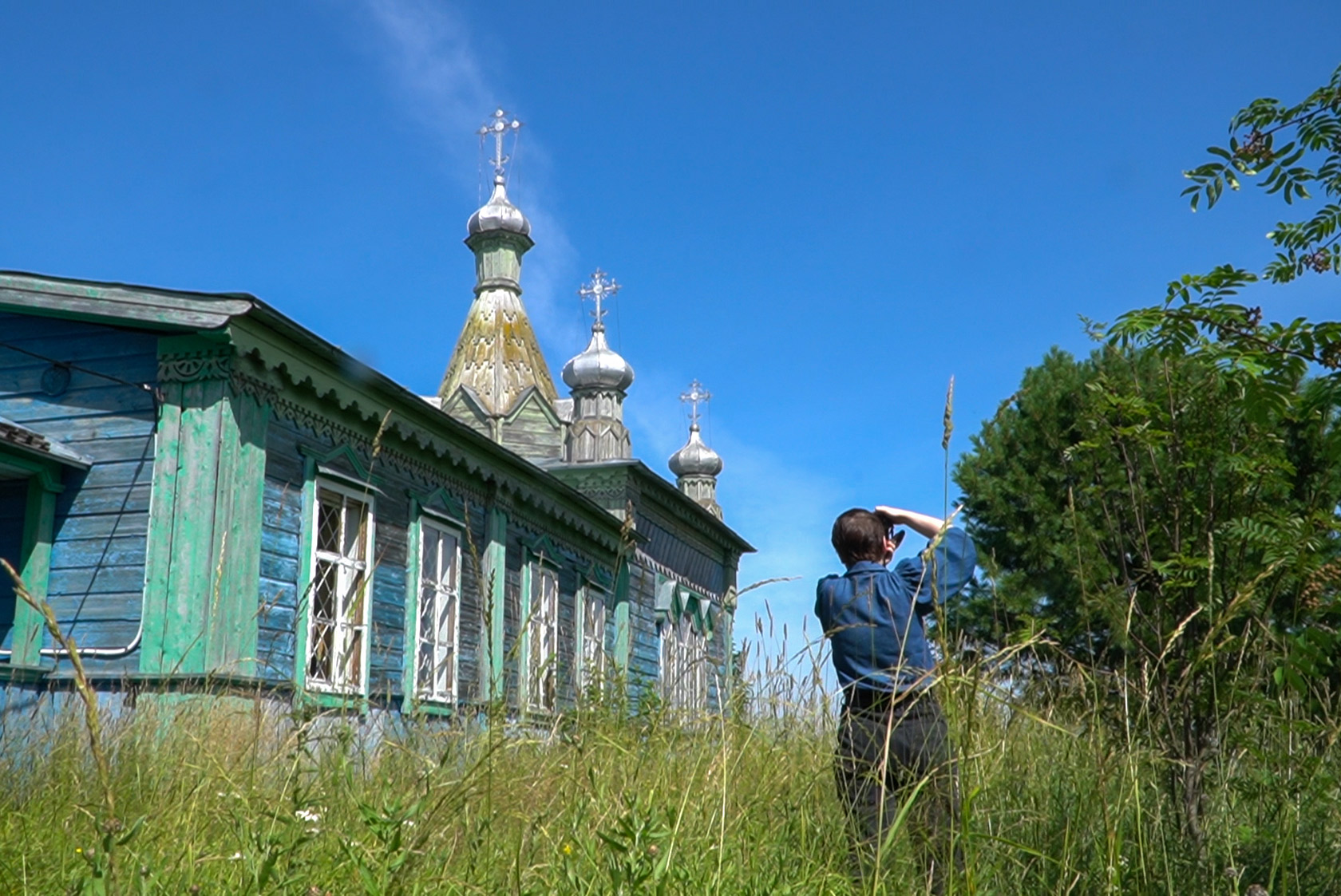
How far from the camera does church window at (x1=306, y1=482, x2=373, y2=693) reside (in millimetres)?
9016

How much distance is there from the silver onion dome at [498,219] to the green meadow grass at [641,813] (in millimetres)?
19276

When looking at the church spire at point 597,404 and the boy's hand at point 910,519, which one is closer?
the boy's hand at point 910,519

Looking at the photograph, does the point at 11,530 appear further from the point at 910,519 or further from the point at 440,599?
the point at 910,519

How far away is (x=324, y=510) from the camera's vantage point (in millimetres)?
9477

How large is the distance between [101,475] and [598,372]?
11884mm

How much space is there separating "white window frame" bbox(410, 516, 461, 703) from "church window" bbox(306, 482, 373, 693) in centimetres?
90

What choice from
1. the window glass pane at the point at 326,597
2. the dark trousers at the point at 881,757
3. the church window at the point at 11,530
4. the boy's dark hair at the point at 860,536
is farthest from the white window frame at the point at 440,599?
the dark trousers at the point at 881,757

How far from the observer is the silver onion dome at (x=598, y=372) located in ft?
65.0

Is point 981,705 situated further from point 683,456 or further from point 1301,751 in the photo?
point 683,456

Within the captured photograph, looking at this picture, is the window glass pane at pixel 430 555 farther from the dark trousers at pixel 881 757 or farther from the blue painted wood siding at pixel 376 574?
the dark trousers at pixel 881 757

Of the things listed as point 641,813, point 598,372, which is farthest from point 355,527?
point 598,372

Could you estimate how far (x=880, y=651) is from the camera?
13.4ft

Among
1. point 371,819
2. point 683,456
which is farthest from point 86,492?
point 683,456

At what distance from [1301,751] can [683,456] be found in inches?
907
